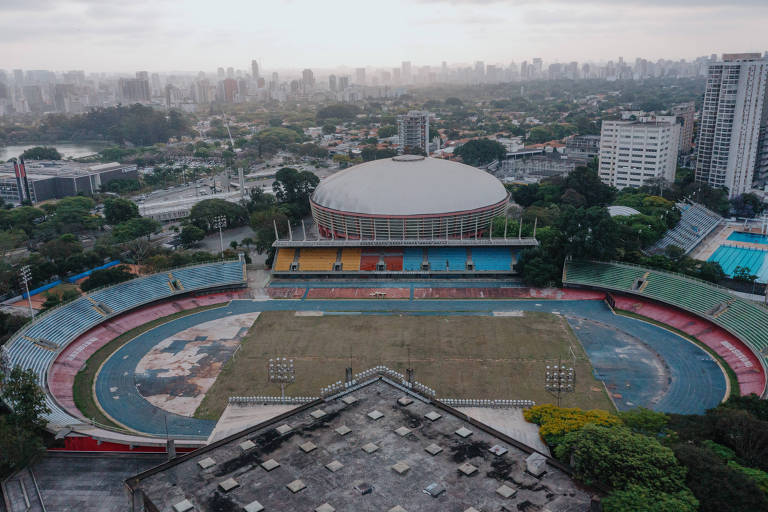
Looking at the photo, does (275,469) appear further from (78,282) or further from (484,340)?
(78,282)

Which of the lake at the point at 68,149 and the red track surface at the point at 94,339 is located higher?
the lake at the point at 68,149

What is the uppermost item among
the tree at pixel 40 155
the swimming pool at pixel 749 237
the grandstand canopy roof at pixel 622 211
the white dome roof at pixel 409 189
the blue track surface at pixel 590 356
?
the white dome roof at pixel 409 189

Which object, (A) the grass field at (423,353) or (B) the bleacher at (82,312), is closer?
(A) the grass field at (423,353)

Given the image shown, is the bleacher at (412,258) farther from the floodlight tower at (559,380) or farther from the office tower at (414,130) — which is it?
the office tower at (414,130)

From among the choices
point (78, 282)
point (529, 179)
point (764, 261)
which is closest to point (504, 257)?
point (764, 261)

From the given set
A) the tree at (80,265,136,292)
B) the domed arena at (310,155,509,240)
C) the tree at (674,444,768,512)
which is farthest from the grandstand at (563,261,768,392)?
the tree at (80,265,136,292)

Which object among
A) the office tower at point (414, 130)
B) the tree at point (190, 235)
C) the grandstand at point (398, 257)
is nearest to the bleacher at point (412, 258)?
the grandstand at point (398, 257)

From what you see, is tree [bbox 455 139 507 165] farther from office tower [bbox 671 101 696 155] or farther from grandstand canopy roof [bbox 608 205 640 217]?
grandstand canopy roof [bbox 608 205 640 217]
